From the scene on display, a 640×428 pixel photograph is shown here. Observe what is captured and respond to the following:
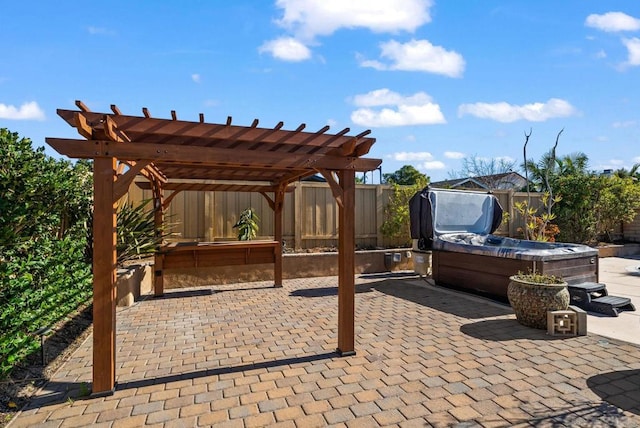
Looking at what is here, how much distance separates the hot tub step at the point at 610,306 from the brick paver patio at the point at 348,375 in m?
1.18

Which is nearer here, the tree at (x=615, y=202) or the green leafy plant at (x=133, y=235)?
the green leafy plant at (x=133, y=235)

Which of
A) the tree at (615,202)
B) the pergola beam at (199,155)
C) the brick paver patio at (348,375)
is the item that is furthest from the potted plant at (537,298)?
the tree at (615,202)

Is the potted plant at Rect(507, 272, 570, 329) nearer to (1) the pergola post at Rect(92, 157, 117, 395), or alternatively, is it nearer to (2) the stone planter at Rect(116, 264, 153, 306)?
(1) the pergola post at Rect(92, 157, 117, 395)

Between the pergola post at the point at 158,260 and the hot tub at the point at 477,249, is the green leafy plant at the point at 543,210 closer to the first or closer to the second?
the hot tub at the point at 477,249

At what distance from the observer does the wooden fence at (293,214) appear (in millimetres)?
7266

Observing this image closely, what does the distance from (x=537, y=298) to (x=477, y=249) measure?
1849 mm

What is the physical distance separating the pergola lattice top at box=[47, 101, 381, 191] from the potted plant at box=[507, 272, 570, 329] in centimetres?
239

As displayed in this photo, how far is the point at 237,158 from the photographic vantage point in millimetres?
3189

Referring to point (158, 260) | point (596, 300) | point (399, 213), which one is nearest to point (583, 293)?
point (596, 300)

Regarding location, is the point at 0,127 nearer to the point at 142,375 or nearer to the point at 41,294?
the point at 41,294

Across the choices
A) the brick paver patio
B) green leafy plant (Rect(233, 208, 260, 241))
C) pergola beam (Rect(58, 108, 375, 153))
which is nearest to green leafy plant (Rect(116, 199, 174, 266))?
the brick paver patio

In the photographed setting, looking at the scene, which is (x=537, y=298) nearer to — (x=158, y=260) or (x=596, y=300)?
(x=596, y=300)

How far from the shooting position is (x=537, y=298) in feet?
13.3

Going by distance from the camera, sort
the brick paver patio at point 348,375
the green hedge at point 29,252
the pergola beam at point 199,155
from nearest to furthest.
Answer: the brick paver patio at point 348,375, the green hedge at point 29,252, the pergola beam at point 199,155
